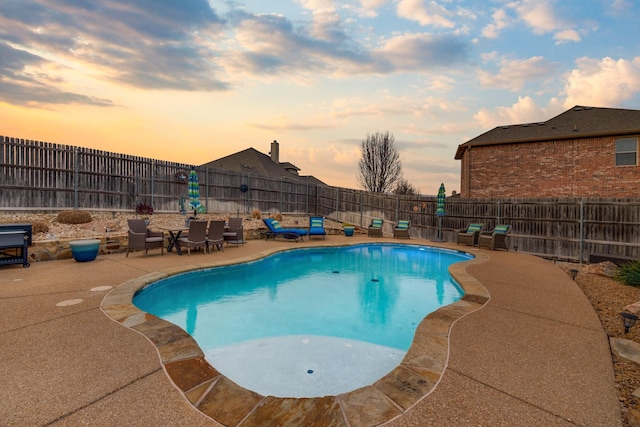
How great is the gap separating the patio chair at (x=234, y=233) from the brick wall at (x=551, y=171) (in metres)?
13.6

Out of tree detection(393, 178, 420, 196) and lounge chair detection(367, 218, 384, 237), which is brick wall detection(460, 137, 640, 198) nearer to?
lounge chair detection(367, 218, 384, 237)

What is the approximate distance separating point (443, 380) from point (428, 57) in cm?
1210

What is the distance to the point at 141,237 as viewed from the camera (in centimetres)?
818

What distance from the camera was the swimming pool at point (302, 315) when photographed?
352 centimetres

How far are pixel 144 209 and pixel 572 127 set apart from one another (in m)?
20.8

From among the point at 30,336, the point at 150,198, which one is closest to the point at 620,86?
the point at 30,336

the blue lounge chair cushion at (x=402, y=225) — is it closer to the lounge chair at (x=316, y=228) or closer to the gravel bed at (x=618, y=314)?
the lounge chair at (x=316, y=228)

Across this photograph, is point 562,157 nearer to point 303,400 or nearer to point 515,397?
point 515,397

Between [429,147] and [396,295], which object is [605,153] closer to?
[429,147]

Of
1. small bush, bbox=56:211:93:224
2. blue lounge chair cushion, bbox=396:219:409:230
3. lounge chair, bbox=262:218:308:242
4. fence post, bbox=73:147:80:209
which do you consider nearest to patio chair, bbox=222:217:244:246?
lounge chair, bbox=262:218:308:242

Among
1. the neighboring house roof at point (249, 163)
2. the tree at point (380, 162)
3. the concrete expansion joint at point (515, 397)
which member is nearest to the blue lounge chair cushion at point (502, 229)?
the concrete expansion joint at point (515, 397)

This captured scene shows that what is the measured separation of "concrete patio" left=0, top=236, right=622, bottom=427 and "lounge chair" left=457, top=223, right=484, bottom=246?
7485mm

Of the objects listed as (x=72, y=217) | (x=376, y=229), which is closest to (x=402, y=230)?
(x=376, y=229)

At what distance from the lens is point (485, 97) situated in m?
12.6
